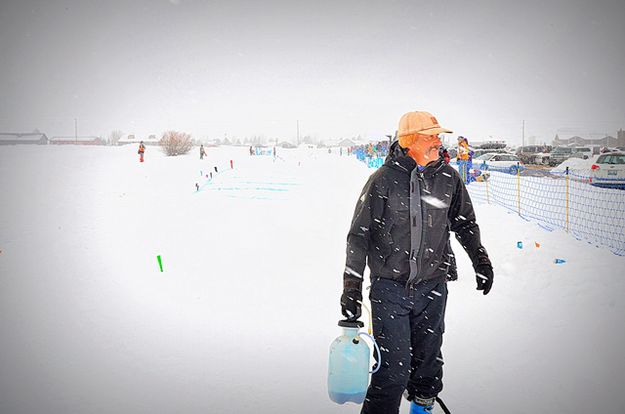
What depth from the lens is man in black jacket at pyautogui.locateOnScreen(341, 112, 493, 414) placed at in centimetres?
257

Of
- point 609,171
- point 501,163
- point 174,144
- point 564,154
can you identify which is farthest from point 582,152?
point 174,144

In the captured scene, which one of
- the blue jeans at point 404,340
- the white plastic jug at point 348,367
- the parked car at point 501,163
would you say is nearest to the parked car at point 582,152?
the parked car at point 501,163

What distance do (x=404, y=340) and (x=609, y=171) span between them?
20.2 m

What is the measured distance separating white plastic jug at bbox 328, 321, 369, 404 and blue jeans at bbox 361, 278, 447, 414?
17 centimetres

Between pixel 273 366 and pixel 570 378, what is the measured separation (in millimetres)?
2819

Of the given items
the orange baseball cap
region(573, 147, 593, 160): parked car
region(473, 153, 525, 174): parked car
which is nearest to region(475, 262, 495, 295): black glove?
the orange baseball cap

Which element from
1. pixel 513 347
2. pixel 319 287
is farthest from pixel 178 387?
pixel 513 347

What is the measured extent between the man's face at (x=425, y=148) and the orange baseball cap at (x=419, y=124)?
0.05m

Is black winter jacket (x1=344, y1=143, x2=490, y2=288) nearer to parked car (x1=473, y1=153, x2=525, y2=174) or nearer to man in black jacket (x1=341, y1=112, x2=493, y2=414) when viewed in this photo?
man in black jacket (x1=341, y1=112, x2=493, y2=414)

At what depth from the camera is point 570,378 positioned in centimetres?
358

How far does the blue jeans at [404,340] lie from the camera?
2.54 meters

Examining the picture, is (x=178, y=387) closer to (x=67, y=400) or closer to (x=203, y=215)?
(x=67, y=400)

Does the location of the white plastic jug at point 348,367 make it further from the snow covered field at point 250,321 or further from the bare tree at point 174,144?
the bare tree at point 174,144

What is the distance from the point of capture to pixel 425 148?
106 inches
